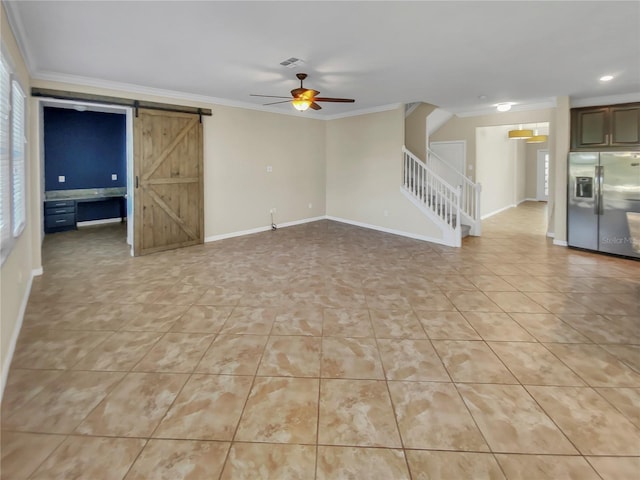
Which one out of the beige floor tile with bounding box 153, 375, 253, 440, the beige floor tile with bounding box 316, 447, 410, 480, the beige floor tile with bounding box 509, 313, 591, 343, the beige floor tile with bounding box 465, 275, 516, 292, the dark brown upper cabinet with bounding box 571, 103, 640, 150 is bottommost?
the beige floor tile with bounding box 316, 447, 410, 480

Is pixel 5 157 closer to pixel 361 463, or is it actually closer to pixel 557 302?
pixel 361 463

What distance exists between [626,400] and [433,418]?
1249 mm

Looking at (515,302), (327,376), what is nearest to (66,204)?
(327,376)

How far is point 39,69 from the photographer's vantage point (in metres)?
4.50

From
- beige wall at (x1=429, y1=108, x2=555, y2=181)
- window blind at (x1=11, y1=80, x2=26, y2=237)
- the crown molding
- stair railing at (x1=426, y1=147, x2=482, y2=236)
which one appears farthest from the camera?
beige wall at (x1=429, y1=108, x2=555, y2=181)

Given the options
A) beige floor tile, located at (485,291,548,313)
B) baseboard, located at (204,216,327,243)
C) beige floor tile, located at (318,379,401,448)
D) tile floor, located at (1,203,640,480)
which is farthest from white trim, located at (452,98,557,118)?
beige floor tile, located at (318,379,401,448)

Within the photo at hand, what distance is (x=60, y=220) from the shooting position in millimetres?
7602

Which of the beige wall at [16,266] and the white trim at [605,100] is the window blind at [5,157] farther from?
the white trim at [605,100]

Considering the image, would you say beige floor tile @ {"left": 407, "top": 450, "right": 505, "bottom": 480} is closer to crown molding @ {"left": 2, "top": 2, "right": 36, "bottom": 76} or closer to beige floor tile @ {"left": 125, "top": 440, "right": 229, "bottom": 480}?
beige floor tile @ {"left": 125, "top": 440, "right": 229, "bottom": 480}

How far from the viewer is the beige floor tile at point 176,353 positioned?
2.52 meters

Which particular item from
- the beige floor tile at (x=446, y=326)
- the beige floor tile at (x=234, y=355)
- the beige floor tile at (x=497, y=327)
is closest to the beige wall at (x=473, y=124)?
the beige floor tile at (x=497, y=327)

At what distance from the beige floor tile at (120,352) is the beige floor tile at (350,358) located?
1425 millimetres

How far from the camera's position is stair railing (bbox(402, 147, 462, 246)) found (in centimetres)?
668

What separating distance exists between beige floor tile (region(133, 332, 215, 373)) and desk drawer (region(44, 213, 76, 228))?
20.8 feet
